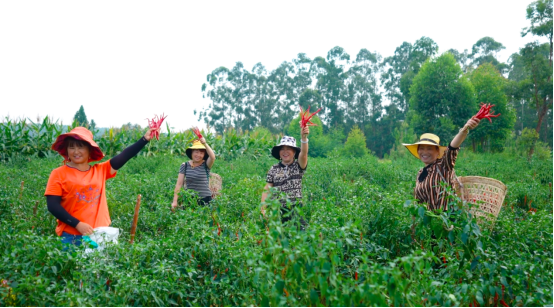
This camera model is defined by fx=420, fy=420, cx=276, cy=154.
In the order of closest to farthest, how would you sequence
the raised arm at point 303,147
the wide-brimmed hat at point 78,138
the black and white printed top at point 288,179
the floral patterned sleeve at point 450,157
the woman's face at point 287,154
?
the wide-brimmed hat at point 78,138, the floral patterned sleeve at point 450,157, the raised arm at point 303,147, the black and white printed top at point 288,179, the woman's face at point 287,154

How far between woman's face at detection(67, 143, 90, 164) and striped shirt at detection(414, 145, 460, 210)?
3.05 m

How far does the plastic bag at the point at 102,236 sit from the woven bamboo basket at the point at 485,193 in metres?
3.16

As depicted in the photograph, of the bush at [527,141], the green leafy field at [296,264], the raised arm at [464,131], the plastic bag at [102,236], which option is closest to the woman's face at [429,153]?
the raised arm at [464,131]

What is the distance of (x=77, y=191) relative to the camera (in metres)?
3.45

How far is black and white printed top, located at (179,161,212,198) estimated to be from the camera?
5.51m

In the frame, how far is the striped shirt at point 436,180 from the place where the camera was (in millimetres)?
3835

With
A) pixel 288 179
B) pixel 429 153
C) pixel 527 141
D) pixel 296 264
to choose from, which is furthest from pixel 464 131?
pixel 527 141

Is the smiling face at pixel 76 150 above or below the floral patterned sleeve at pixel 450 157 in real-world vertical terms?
above

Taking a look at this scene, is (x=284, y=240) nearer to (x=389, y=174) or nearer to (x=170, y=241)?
(x=170, y=241)

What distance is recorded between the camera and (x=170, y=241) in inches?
134

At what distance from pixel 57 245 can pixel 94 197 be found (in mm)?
572

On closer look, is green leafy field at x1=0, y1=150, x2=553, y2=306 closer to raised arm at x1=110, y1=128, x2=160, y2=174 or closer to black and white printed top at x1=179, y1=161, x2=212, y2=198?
raised arm at x1=110, y1=128, x2=160, y2=174

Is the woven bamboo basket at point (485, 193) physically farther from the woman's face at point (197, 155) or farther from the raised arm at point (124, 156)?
the woman's face at point (197, 155)

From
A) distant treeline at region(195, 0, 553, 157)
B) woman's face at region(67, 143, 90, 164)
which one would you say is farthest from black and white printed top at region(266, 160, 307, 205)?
distant treeline at region(195, 0, 553, 157)
